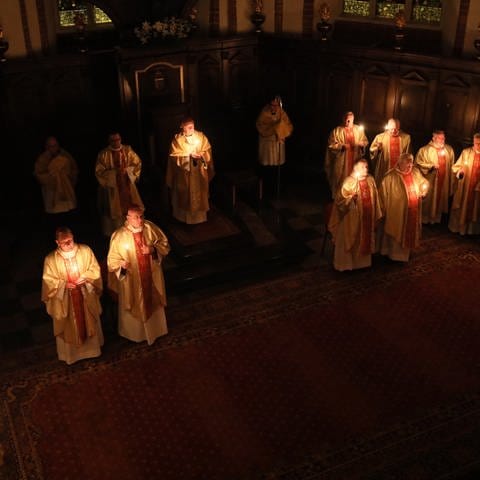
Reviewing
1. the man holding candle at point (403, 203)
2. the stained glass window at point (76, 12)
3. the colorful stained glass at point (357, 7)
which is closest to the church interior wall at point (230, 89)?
the colorful stained glass at point (357, 7)

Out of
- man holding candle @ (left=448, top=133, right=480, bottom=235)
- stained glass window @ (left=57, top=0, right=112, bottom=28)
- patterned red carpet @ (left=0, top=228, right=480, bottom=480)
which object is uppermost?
stained glass window @ (left=57, top=0, right=112, bottom=28)

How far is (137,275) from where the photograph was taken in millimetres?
8656

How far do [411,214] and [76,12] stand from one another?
795 centimetres

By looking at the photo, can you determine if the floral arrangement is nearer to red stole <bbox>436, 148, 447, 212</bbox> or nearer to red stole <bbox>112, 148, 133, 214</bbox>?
red stole <bbox>112, 148, 133, 214</bbox>

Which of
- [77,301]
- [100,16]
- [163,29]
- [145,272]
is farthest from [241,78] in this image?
[77,301]

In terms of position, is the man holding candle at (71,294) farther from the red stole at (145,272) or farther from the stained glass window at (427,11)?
the stained glass window at (427,11)

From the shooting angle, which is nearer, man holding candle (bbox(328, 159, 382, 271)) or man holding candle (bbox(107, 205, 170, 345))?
man holding candle (bbox(107, 205, 170, 345))

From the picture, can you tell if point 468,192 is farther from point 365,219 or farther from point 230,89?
point 230,89

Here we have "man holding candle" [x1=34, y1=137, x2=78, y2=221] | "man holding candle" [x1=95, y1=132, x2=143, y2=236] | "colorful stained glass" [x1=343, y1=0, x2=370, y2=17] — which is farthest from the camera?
"colorful stained glass" [x1=343, y1=0, x2=370, y2=17]

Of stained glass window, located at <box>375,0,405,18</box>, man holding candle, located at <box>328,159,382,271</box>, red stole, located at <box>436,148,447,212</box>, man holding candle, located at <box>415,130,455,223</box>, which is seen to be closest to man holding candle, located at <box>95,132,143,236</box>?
man holding candle, located at <box>328,159,382,271</box>

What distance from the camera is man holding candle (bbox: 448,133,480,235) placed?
11.5 m

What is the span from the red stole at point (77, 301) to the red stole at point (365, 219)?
4.51 m

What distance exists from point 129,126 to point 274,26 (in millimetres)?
3862

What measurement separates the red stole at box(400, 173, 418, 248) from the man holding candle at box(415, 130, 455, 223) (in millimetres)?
1558
